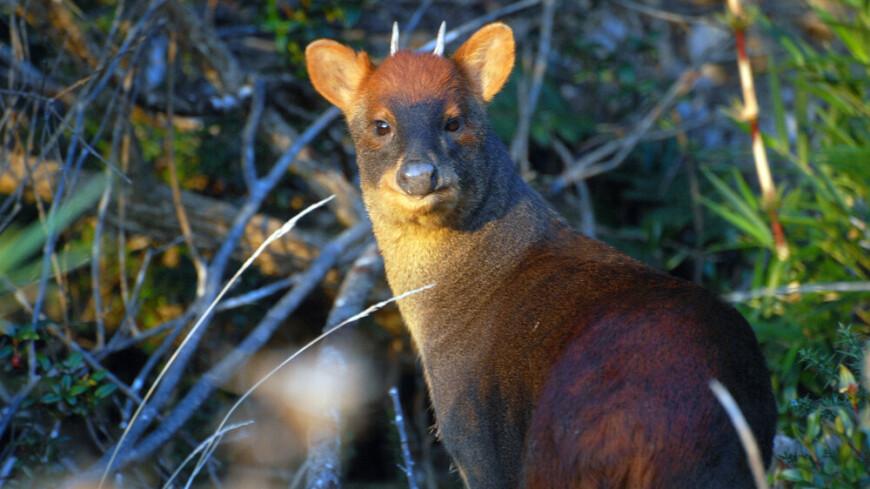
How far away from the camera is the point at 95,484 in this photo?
4.27 meters

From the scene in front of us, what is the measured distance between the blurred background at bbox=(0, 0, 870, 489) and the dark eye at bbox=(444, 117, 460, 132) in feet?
4.00

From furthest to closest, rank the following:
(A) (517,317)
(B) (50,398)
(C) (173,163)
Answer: (C) (173,163) < (B) (50,398) < (A) (517,317)

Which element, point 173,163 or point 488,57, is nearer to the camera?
point 488,57

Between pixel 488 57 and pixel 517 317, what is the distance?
4.23ft

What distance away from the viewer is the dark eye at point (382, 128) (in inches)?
175

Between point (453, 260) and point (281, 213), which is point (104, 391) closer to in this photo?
point (453, 260)

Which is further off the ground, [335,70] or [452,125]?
[335,70]

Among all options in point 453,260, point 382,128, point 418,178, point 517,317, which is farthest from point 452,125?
point 517,317

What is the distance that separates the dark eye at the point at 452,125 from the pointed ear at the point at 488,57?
0.35m

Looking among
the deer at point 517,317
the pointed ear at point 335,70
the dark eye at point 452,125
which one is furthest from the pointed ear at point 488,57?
the pointed ear at point 335,70

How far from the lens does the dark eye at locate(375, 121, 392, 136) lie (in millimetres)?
4438

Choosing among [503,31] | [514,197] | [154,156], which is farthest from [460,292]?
[154,156]

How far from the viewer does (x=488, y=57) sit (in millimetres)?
4762

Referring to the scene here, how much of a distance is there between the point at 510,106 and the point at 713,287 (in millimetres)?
1970
